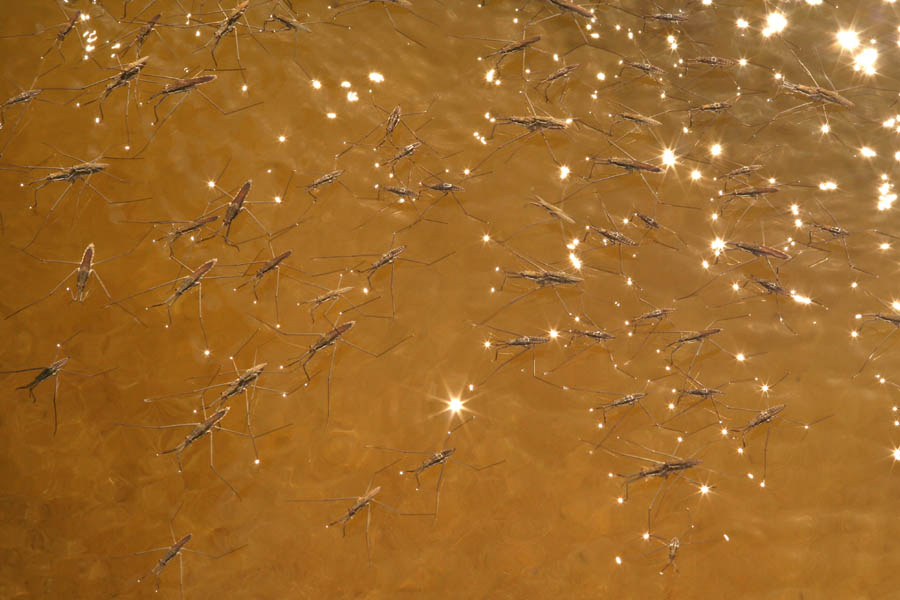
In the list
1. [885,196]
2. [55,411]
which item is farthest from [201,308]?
[885,196]

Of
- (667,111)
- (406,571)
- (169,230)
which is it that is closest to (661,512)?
(406,571)

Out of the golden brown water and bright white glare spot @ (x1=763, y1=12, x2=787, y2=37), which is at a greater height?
bright white glare spot @ (x1=763, y1=12, x2=787, y2=37)

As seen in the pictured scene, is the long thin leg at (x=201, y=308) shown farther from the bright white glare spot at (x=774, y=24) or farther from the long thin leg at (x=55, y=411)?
the bright white glare spot at (x=774, y=24)

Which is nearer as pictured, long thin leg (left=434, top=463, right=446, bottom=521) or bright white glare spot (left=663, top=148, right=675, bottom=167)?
long thin leg (left=434, top=463, right=446, bottom=521)

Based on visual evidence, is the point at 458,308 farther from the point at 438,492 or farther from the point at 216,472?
the point at 216,472

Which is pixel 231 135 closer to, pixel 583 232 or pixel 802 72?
pixel 583 232

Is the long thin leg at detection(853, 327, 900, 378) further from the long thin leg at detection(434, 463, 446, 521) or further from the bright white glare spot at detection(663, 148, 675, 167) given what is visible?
the long thin leg at detection(434, 463, 446, 521)

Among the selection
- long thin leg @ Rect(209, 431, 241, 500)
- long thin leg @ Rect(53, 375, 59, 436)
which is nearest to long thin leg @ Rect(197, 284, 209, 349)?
long thin leg @ Rect(209, 431, 241, 500)

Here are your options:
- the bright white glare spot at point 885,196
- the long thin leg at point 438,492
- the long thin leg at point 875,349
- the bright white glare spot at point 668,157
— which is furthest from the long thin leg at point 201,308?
the bright white glare spot at point 885,196
